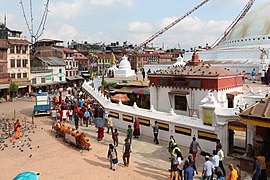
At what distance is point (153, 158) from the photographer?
12797mm

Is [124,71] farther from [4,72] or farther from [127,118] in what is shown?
[127,118]

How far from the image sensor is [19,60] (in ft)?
134

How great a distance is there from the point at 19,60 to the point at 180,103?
3113 cm

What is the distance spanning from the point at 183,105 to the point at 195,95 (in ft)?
3.60

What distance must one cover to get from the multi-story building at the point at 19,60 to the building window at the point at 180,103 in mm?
29558

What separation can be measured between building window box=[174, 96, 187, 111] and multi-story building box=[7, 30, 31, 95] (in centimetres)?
2956

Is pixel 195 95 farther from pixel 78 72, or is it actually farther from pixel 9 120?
pixel 78 72

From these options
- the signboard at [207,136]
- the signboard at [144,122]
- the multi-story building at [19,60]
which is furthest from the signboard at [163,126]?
the multi-story building at [19,60]

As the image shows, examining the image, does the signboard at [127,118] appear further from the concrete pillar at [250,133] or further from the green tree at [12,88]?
the green tree at [12,88]

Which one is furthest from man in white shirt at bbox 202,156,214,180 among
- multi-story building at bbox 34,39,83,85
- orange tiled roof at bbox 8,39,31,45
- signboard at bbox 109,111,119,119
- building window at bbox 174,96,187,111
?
multi-story building at bbox 34,39,83,85

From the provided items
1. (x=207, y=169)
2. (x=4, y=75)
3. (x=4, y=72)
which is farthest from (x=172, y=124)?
(x=4, y=72)

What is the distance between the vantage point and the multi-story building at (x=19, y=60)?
130ft

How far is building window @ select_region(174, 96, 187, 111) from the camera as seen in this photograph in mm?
18125

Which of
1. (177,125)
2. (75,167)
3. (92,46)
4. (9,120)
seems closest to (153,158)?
(177,125)
